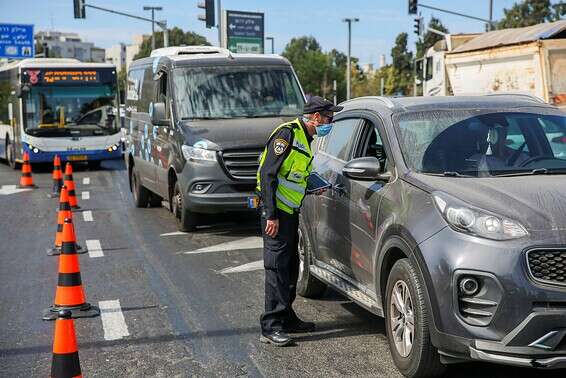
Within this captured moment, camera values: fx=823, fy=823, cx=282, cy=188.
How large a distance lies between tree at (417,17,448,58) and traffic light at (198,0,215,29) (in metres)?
52.1

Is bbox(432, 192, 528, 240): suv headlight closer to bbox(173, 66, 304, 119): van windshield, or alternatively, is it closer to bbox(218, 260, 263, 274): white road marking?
bbox(218, 260, 263, 274): white road marking

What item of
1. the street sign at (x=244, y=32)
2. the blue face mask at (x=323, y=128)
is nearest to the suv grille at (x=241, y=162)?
the blue face mask at (x=323, y=128)

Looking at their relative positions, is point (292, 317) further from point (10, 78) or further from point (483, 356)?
point (10, 78)

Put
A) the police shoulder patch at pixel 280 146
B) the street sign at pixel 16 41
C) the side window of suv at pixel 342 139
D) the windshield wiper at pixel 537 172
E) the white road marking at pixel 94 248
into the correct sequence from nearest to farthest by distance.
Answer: the windshield wiper at pixel 537 172 → the police shoulder patch at pixel 280 146 → the side window of suv at pixel 342 139 → the white road marking at pixel 94 248 → the street sign at pixel 16 41

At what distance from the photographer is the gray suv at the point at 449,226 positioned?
4281 mm

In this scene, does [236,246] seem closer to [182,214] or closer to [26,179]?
[182,214]

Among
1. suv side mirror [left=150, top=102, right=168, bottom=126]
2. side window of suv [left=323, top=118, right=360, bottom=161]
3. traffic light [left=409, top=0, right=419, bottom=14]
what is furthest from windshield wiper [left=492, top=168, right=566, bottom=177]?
traffic light [left=409, top=0, right=419, bottom=14]

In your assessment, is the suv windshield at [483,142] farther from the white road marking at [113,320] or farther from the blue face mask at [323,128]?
the white road marking at [113,320]

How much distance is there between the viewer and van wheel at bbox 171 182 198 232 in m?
11.2

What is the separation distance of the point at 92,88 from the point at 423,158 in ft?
61.6

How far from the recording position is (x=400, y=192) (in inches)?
205

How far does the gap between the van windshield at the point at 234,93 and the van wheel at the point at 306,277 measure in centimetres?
482

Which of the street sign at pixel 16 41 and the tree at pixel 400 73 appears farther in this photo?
the tree at pixel 400 73

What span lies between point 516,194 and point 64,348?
2650 millimetres
